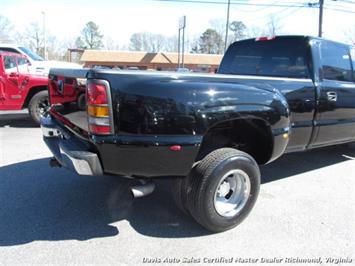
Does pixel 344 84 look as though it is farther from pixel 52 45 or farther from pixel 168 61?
pixel 52 45

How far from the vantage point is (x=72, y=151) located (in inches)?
117

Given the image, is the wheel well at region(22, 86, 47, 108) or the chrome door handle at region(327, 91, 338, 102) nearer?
the chrome door handle at region(327, 91, 338, 102)

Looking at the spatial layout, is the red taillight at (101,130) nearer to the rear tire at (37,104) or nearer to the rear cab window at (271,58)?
the rear cab window at (271,58)

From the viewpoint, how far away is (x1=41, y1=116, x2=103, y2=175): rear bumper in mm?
2850

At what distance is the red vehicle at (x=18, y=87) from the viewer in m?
8.12

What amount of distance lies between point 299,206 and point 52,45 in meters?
75.9

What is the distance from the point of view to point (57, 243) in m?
3.05

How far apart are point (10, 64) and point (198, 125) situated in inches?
269

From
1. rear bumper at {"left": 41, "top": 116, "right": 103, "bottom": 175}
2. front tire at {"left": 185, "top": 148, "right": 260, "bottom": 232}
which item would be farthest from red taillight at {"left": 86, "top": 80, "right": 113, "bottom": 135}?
front tire at {"left": 185, "top": 148, "right": 260, "bottom": 232}

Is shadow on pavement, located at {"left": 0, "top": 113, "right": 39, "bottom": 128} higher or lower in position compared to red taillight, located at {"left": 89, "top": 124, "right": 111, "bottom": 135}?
lower

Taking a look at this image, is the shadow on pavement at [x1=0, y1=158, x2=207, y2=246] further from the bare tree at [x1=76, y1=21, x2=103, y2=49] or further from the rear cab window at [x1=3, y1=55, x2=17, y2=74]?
Result: the bare tree at [x1=76, y1=21, x2=103, y2=49]

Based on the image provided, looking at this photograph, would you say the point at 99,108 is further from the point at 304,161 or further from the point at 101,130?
the point at 304,161

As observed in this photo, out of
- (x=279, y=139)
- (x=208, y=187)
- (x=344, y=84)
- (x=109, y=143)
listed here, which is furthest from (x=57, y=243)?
(x=344, y=84)

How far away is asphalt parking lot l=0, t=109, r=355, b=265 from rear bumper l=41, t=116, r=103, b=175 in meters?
0.67
